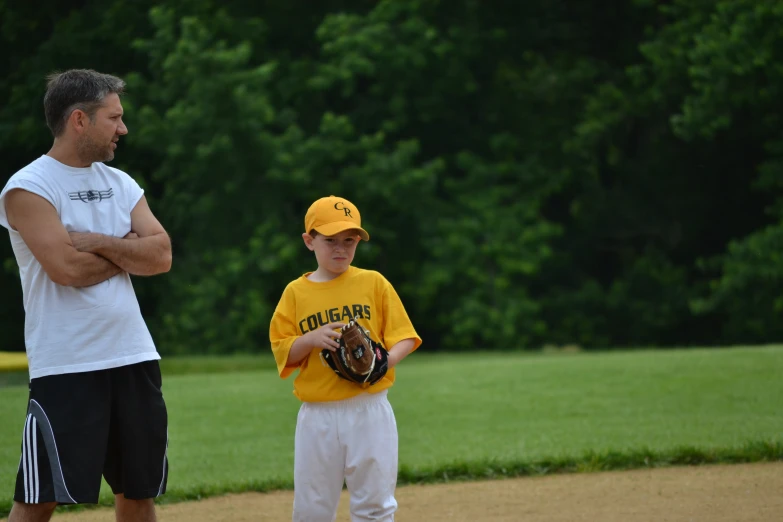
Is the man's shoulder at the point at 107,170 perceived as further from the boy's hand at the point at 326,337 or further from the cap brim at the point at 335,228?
the boy's hand at the point at 326,337

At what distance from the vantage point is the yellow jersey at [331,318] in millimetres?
3971

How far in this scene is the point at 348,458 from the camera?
3951 millimetres

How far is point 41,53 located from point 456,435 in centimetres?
1816

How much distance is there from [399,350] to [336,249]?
44 centimetres

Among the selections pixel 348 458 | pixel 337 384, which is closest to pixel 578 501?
pixel 348 458

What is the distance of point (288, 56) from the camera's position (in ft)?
77.4

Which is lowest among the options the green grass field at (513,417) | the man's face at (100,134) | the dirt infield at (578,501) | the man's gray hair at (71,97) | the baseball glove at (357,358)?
the dirt infield at (578,501)

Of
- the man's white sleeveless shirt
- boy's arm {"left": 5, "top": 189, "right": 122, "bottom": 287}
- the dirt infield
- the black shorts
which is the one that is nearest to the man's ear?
the man's white sleeveless shirt

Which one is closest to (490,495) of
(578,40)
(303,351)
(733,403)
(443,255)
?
(303,351)

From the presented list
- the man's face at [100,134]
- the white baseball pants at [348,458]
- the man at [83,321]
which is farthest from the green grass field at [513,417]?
the man's face at [100,134]

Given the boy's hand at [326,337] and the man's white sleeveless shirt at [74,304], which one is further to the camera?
the boy's hand at [326,337]

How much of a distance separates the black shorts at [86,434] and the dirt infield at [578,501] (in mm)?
1982

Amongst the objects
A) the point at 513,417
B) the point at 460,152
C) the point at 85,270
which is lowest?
the point at 513,417

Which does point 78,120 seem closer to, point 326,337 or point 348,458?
point 326,337
